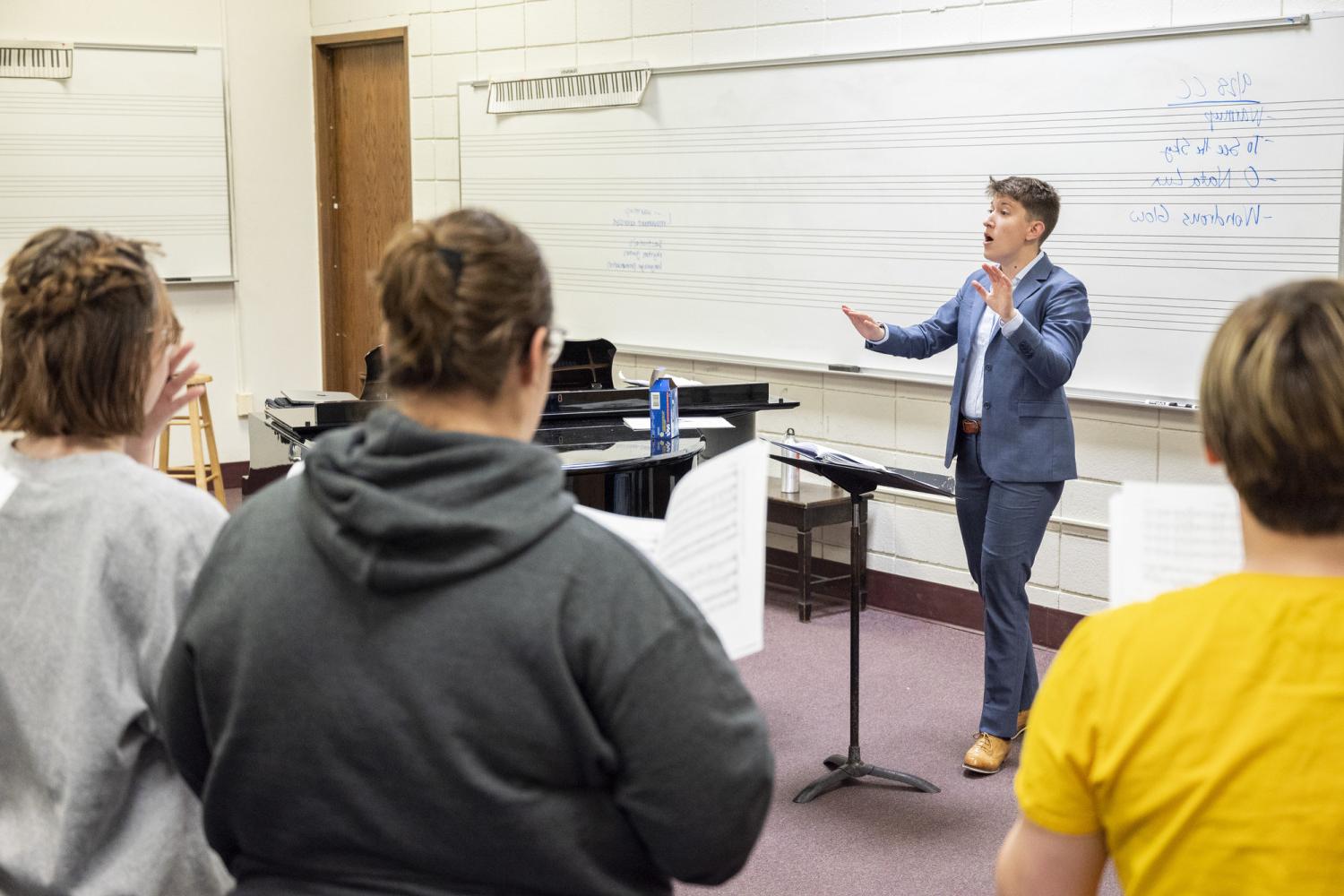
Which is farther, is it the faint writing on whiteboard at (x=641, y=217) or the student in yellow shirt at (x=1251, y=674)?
the faint writing on whiteboard at (x=641, y=217)

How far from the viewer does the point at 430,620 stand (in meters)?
1.10

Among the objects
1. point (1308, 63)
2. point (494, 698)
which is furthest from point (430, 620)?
point (1308, 63)

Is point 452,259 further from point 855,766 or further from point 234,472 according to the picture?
point 234,472

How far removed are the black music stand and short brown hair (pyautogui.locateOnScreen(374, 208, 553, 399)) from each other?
2.10 m

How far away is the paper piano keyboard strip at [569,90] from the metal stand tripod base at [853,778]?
3095mm

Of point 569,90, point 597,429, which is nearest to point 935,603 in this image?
point 597,429

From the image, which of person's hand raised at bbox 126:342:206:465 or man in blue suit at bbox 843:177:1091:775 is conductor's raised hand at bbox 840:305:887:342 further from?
person's hand raised at bbox 126:342:206:465

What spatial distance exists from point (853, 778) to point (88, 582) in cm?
246

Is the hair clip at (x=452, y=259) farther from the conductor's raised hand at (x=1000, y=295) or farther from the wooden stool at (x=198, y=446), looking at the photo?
the wooden stool at (x=198, y=446)

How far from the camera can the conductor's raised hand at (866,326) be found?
3730 mm

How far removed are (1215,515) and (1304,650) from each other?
0.19 metres

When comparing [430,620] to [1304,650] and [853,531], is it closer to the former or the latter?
[1304,650]

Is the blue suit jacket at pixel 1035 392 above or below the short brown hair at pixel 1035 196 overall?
below

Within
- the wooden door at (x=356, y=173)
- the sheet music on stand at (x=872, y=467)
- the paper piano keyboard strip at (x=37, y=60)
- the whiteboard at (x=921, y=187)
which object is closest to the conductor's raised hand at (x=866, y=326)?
the sheet music on stand at (x=872, y=467)
